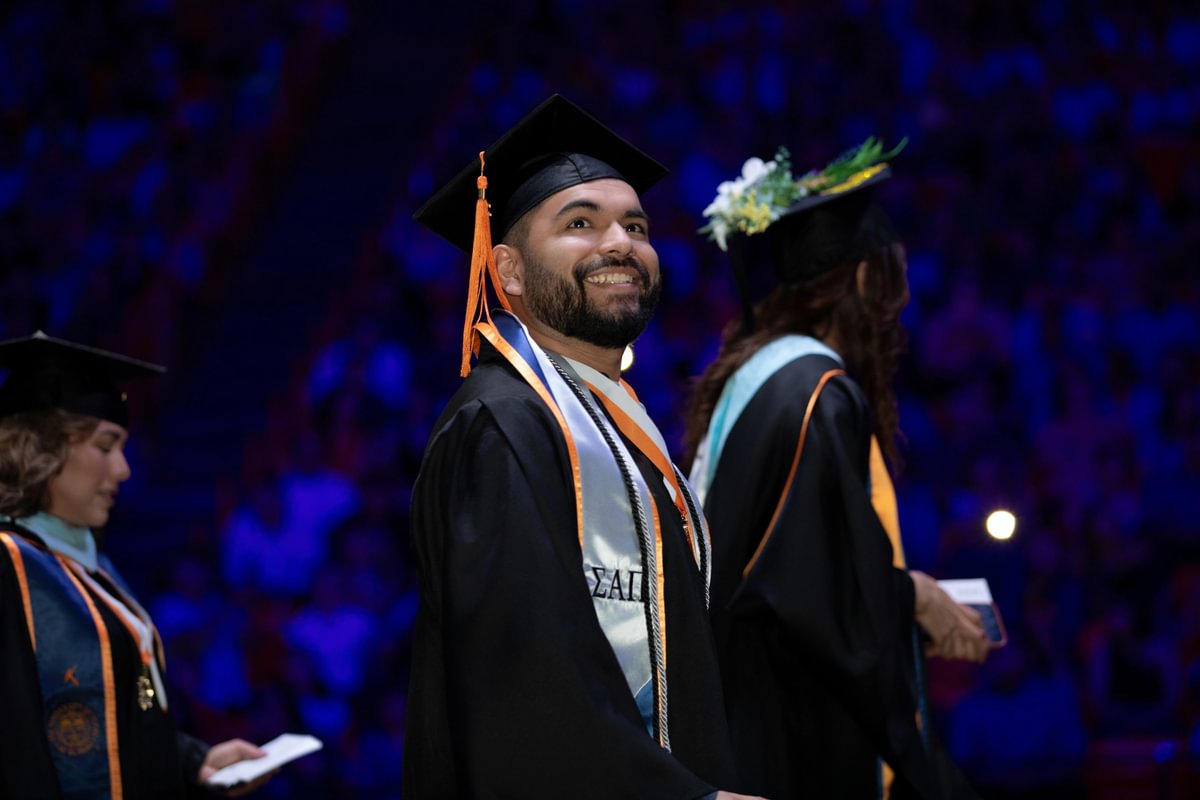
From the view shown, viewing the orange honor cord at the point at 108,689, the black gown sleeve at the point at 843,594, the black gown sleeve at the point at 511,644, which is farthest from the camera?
the orange honor cord at the point at 108,689

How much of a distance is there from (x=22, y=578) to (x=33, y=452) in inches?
15.4

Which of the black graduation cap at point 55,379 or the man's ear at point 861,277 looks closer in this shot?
the man's ear at point 861,277

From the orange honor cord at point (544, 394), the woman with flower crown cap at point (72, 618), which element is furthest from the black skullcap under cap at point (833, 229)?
the woman with flower crown cap at point (72, 618)

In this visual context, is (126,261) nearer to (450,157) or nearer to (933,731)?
(450,157)

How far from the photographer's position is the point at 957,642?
303 cm

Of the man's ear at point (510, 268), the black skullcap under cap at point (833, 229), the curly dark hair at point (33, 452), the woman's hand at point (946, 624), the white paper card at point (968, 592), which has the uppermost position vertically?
the black skullcap under cap at point (833, 229)

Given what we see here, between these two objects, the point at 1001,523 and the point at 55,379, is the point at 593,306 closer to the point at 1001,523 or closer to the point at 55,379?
the point at 1001,523

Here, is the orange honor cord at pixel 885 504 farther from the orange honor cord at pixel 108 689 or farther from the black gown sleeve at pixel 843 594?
the orange honor cord at pixel 108 689

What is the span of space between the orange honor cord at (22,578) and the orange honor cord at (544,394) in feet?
5.54

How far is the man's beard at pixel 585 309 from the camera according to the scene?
2.10 m

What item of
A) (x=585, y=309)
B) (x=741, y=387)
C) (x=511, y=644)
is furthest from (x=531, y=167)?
(x=741, y=387)

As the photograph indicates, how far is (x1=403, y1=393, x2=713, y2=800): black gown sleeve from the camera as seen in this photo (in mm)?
1673

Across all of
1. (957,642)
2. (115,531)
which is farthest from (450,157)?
(957,642)

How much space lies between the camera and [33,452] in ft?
11.3
